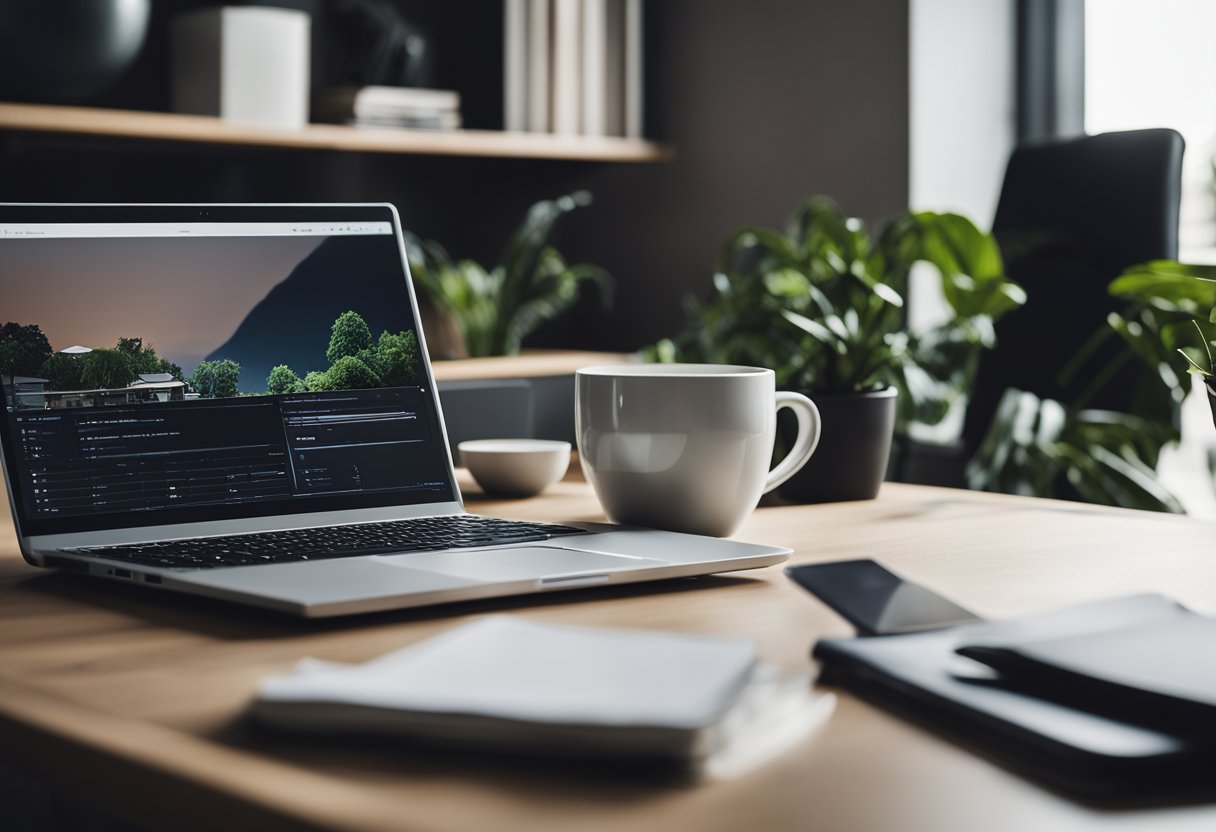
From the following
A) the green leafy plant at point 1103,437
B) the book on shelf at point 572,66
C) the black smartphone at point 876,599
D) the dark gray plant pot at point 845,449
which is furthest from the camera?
the book on shelf at point 572,66

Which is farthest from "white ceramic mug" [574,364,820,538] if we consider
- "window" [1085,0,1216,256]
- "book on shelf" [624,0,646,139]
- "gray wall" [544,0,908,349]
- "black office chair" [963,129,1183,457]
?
"book on shelf" [624,0,646,139]

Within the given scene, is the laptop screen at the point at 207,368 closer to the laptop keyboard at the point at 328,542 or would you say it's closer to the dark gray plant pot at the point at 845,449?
the laptop keyboard at the point at 328,542

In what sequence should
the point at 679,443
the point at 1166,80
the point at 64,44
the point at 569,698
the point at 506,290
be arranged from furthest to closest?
1. the point at 506,290
2. the point at 1166,80
3. the point at 64,44
4. the point at 679,443
5. the point at 569,698

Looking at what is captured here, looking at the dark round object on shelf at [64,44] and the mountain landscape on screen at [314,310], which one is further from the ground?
the dark round object on shelf at [64,44]

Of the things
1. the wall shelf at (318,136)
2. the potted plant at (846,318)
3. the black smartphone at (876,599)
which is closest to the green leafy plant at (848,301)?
the potted plant at (846,318)

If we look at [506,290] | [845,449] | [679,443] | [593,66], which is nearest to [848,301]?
[845,449]

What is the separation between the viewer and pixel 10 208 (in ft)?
2.77

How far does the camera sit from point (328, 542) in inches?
30.2

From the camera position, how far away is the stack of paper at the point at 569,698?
15.7 inches

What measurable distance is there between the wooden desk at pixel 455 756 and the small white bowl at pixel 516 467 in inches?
11.7

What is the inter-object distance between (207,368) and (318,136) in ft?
5.93

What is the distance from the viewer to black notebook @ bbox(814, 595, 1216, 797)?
0.39m

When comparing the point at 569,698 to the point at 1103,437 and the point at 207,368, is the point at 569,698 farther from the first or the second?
the point at 1103,437

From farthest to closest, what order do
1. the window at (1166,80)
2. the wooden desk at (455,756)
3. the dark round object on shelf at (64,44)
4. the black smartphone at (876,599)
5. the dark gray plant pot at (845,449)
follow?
the window at (1166,80) < the dark round object on shelf at (64,44) < the dark gray plant pot at (845,449) < the black smartphone at (876,599) < the wooden desk at (455,756)
